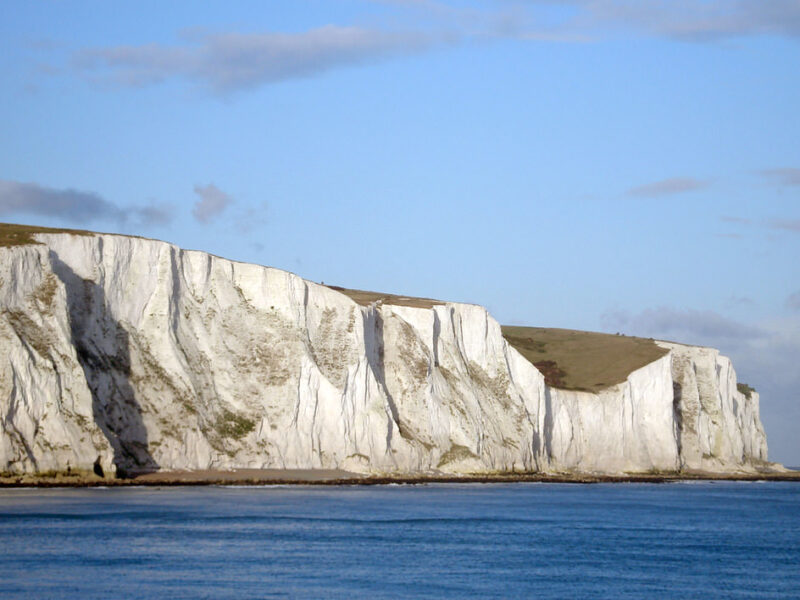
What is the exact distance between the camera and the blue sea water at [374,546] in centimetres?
2744

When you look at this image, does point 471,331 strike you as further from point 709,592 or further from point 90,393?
point 709,592

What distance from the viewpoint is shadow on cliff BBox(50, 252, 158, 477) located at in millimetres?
54000

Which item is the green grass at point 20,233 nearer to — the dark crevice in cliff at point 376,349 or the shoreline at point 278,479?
the shoreline at point 278,479

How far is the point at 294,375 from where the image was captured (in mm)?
61469

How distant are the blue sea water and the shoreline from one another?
1018mm

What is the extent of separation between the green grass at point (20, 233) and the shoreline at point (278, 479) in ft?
38.5

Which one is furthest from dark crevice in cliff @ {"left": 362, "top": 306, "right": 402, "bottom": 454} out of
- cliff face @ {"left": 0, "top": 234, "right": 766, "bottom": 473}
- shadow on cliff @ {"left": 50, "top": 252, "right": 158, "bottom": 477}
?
shadow on cliff @ {"left": 50, "top": 252, "right": 158, "bottom": 477}

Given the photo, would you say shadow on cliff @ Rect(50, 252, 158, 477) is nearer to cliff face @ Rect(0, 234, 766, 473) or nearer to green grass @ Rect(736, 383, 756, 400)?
cliff face @ Rect(0, 234, 766, 473)

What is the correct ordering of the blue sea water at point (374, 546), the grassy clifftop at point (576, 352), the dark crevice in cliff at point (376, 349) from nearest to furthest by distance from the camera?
the blue sea water at point (374, 546) → the dark crevice in cliff at point (376, 349) → the grassy clifftop at point (576, 352)

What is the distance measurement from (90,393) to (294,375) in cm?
1343

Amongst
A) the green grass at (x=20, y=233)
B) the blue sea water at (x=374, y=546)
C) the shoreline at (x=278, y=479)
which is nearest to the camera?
the blue sea water at (x=374, y=546)

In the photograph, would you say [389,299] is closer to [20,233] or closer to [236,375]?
[236,375]

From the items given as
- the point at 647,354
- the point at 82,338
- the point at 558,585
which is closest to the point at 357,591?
the point at 558,585

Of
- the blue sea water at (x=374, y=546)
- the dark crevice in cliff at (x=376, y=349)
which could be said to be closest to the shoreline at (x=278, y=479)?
the blue sea water at (x=374, y=546)
